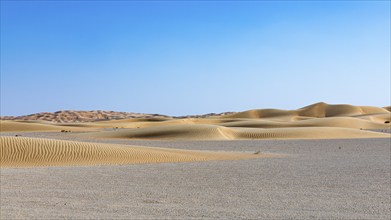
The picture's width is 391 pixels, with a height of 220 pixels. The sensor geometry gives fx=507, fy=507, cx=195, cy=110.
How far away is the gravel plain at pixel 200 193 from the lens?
28.0ft

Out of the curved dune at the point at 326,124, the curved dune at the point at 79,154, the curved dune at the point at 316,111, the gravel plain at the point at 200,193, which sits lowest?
the gravel plain at the point at 200,193

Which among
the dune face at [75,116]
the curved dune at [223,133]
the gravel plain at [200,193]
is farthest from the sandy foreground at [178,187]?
the dune face at [75,116]

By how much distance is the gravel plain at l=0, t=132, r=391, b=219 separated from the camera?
28.0 ft

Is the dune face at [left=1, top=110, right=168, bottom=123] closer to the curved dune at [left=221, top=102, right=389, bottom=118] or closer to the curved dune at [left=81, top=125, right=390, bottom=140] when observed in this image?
the curved dune at [left=221, top=102, right=389, bottom=118]

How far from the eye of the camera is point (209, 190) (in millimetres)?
11484

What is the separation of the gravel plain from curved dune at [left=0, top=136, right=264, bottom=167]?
417cm

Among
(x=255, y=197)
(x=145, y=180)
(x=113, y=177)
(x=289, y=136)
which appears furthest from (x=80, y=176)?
(x=289, y=136)

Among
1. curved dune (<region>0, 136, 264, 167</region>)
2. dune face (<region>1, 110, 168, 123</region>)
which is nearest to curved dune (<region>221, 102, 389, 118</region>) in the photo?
dune face (<region>1, 110, 168, 123</region>)

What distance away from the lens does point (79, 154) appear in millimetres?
21406

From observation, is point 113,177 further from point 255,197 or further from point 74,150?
point 74,150

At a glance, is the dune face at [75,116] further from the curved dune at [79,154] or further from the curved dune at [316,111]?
the curved dune at [79,154]

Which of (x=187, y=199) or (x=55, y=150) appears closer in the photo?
(x=187, y=199)

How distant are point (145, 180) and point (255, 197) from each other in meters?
3.97

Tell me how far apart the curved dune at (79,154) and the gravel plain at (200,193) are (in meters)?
4.17
